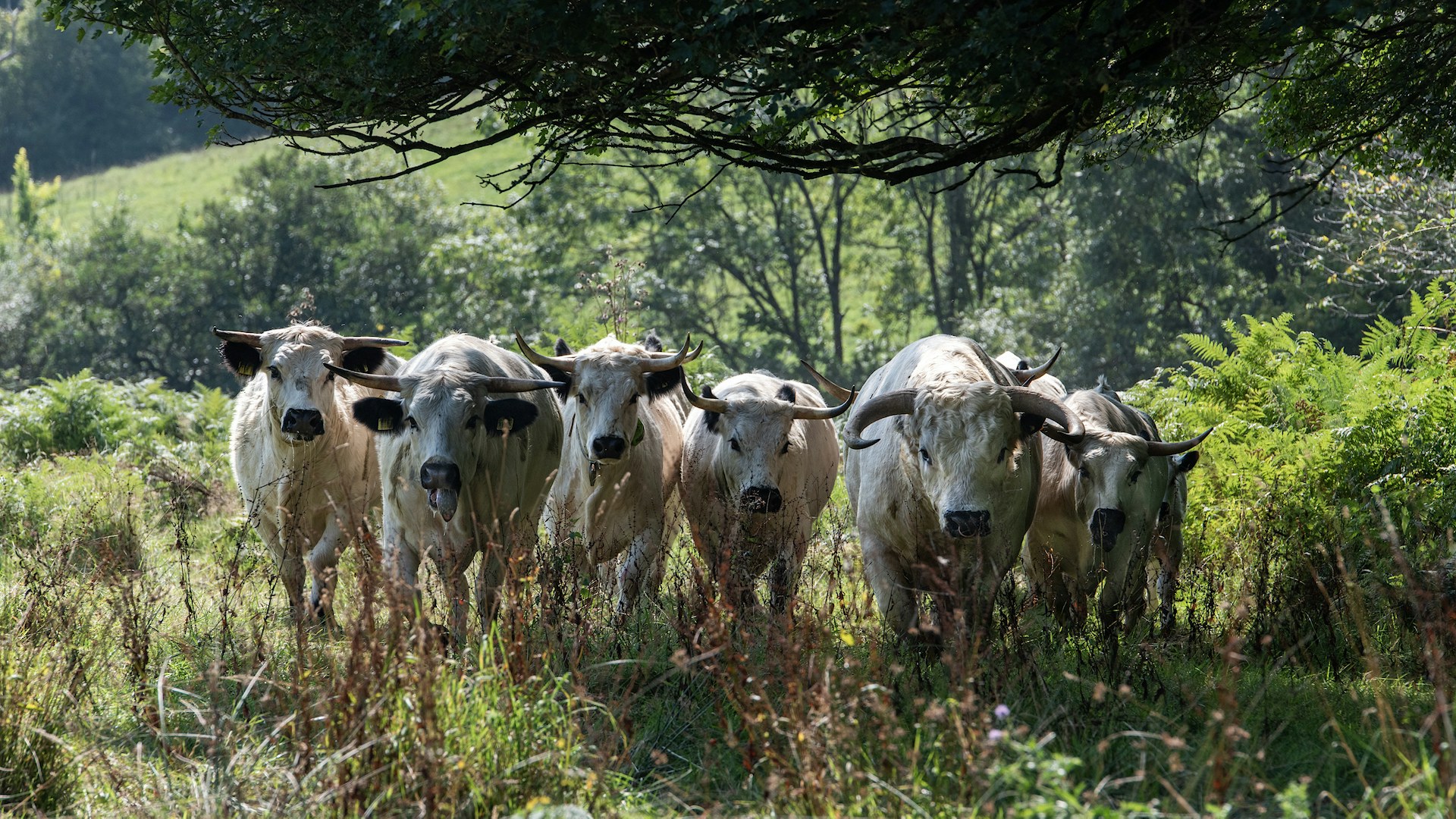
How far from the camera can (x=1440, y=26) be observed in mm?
9211

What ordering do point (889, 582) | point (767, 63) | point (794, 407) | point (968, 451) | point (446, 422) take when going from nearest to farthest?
1. point (767, 63)
2. point (968, 451)
3. point (889, 582)
4. point (446, 422)
5. point (794, 407)

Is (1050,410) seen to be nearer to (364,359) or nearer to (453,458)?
(453,458)

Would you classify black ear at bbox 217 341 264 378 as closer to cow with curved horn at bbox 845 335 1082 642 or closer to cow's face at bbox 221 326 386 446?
cow's face at bbox 221 326 386 446

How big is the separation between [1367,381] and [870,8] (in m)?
5.78

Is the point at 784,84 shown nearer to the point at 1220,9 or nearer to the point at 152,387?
the point at 1220,9

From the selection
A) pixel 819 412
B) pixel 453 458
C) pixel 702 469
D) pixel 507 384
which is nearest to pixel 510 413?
pixel 507 384

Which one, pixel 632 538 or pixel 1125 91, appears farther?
pixel 632 538

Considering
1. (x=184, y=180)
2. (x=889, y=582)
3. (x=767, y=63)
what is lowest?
(x=889, y=582)

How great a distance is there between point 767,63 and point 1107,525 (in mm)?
3551

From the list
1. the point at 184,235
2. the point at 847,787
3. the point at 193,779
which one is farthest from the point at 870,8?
the point at 184,235

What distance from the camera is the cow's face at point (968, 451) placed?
6902 mm

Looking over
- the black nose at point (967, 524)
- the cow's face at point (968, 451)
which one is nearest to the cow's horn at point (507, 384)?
the cow's face at point (968, 451)

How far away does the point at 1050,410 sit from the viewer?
7352mm

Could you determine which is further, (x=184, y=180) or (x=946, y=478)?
(x=184, y=180)
